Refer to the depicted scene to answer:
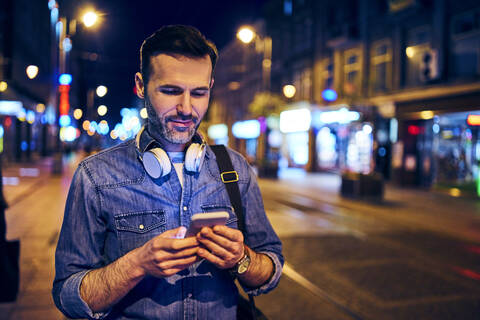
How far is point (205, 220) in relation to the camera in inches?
50.7

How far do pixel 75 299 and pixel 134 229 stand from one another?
35cm

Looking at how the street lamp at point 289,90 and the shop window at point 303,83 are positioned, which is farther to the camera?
the shop window at point 303,83

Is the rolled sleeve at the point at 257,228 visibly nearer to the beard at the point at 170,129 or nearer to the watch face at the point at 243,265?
the watch face at the point at 243,265

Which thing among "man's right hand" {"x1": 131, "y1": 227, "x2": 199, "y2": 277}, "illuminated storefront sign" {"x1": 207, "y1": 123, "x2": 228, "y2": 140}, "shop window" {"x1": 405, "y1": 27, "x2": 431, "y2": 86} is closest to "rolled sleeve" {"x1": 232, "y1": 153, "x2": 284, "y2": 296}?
"man's right hand" {"x1": 131, "y1": 227, "x2": 199, "y2": 277}

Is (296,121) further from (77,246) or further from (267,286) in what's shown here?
(77,246)

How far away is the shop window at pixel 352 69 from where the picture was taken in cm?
2239

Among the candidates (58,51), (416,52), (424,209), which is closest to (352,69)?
(416,52)

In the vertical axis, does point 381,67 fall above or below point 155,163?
above

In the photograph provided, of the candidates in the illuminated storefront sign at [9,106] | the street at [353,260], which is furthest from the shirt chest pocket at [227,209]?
the illuminated storefront sign at [9,106]

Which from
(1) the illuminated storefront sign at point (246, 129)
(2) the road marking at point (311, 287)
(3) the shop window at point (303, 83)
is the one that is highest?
(3) the shop window at point (303, 83)

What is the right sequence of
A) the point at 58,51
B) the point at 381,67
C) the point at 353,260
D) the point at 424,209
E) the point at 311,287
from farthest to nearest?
the point at 58,51 < the point at 381,67 < the point at 424,209 < the point at 353,260 < the point at 311,287

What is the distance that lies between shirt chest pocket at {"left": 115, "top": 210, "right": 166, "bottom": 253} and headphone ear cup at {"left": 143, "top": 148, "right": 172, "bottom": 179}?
17 cm

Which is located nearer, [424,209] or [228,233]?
[228,233]

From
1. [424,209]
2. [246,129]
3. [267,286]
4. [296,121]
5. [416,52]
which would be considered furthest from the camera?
[246,129]
